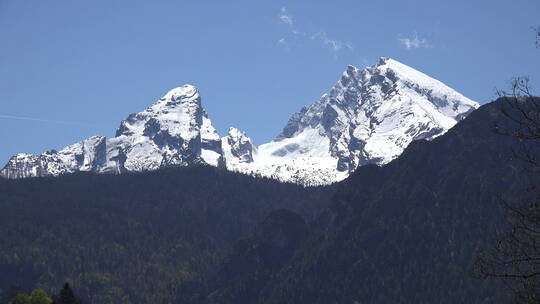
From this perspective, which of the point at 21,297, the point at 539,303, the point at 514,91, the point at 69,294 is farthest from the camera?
the point at 21,297

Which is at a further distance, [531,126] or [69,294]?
[69,294]

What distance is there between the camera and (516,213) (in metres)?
29.7

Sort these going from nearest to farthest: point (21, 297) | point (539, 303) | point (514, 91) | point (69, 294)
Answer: point (539, 303) → point (514, 91) → point (69, 294) → point (21, 297)

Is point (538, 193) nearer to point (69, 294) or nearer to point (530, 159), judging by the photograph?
point (530, 159)

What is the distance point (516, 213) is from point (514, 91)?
14.2ft

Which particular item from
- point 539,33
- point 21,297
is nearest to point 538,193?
point 539,33

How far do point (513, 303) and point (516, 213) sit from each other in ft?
11.1

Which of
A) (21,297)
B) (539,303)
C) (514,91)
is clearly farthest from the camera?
(21,297)

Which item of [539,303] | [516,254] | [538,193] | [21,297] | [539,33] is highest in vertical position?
[21,297]

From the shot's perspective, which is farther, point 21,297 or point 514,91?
point 21,297

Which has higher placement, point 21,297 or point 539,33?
point 21,297

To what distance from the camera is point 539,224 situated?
1157 inches

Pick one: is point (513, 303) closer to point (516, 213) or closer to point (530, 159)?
point (516, 213)

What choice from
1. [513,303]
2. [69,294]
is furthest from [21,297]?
[513,303]
